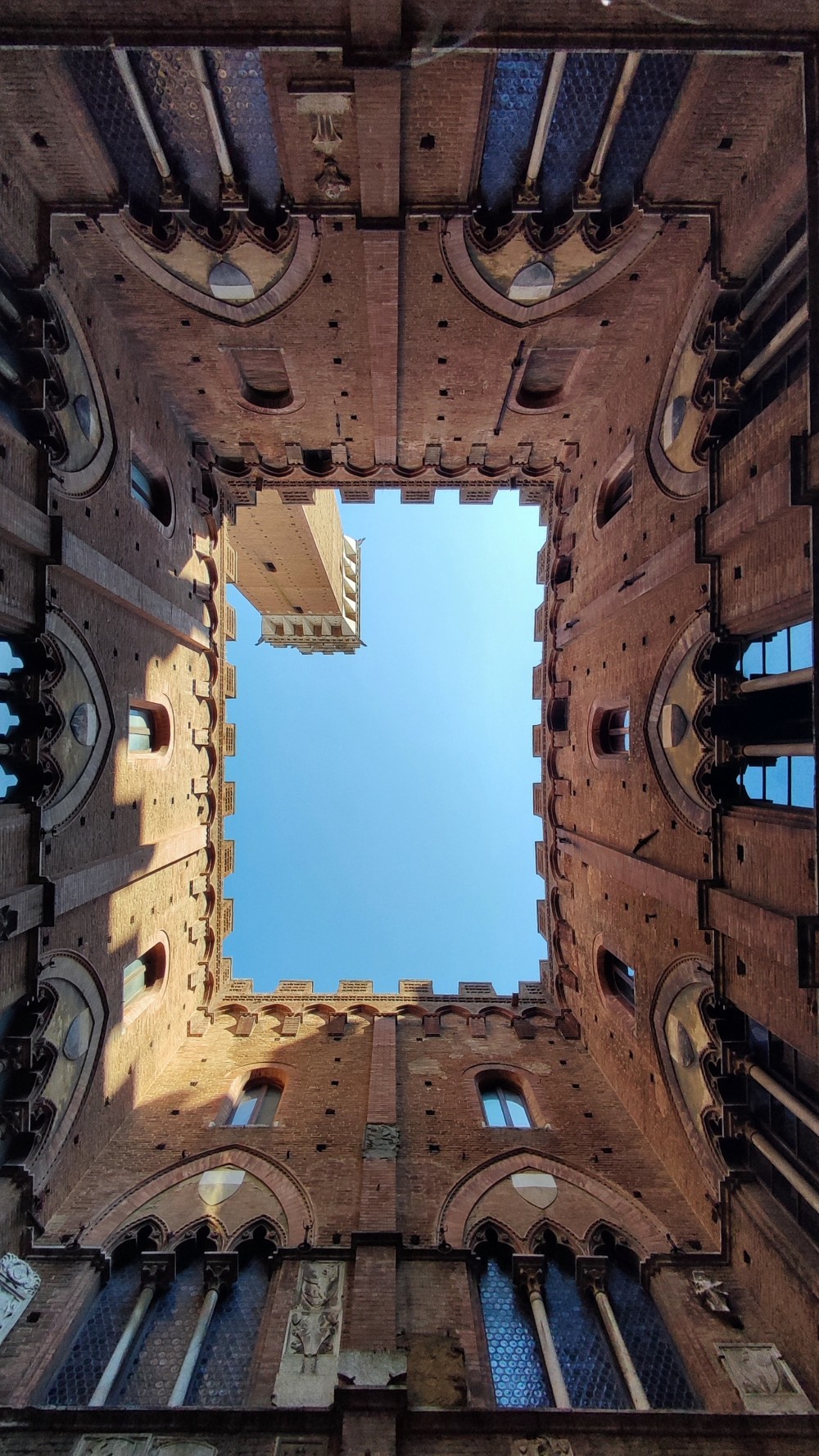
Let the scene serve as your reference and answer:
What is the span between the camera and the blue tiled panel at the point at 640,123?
10.3 metres

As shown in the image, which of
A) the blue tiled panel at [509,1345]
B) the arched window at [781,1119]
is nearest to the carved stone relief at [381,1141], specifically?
the blue tiled panel at [509,1345]

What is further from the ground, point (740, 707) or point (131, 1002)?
point (740, 707)

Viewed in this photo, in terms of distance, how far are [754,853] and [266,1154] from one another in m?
9.73

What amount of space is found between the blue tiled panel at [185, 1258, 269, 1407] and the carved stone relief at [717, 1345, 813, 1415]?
6.06m

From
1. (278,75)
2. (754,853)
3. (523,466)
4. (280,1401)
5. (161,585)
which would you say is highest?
(278,75)

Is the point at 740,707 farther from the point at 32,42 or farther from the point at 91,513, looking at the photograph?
the point at 32,42

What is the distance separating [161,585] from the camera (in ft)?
51.2

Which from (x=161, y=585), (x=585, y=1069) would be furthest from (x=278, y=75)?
(x=585, y=1069)

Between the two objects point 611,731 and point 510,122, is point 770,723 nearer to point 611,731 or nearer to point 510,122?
point 611,731

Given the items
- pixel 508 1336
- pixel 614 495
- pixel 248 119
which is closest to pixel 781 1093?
pixel 508 1336

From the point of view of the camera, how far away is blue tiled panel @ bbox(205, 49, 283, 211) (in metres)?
10.3

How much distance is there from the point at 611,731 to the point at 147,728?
1050cm

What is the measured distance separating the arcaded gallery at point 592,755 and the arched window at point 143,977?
5.4 inches

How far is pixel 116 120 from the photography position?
10.7 metres
